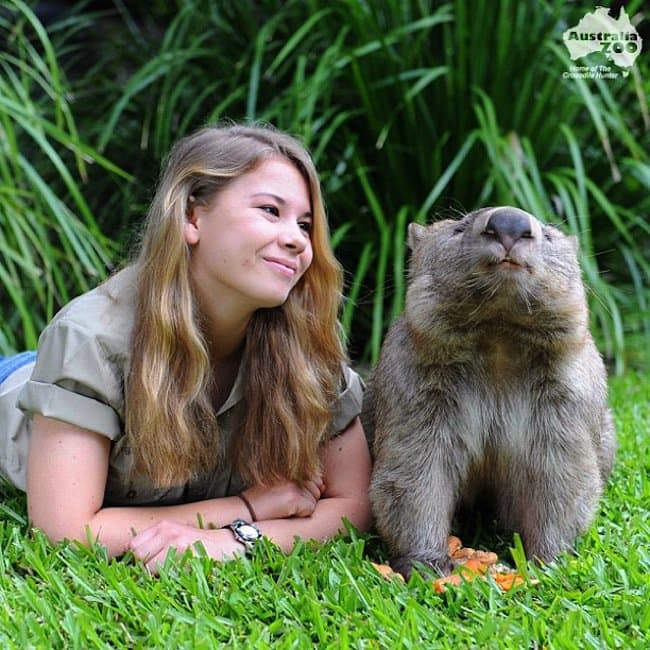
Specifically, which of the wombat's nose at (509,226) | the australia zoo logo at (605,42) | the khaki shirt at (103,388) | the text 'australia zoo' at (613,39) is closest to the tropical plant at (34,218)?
the khaki shirt at (103,388)

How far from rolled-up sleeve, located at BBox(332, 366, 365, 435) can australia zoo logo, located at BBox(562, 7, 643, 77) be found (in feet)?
9.39

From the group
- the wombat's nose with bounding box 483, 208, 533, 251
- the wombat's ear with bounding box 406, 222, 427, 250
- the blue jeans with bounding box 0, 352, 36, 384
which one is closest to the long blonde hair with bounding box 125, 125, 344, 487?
the wombat's ear with bounding box 406, 222, 427, 250

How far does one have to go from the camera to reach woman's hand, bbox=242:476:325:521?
10.5 ft

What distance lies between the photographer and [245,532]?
304 centimetres

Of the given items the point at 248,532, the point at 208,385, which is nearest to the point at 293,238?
the point at 208,385

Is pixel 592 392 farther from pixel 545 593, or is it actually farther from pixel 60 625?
pixel 60 625

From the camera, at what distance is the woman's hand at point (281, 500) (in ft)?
10.5

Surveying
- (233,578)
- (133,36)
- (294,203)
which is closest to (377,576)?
(233,578)

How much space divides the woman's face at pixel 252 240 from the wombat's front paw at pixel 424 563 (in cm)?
88

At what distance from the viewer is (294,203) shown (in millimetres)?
3203

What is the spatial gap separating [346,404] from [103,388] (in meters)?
0.90

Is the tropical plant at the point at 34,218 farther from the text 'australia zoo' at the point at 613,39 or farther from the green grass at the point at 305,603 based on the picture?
the text 'australia zoo' at the point at 613,39

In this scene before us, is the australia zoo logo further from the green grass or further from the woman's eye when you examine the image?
the green grass

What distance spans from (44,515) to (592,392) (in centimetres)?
167
